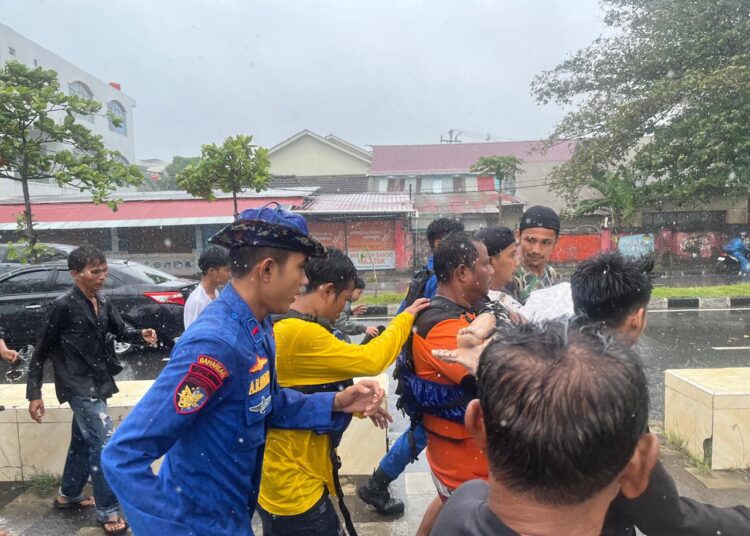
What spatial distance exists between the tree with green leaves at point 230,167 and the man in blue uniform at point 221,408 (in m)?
9.66

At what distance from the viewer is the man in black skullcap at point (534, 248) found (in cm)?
323

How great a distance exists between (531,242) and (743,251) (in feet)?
61.6

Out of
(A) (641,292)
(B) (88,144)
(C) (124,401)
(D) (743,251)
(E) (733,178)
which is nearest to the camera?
(A) (641,292)

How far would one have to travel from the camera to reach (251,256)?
1.71m

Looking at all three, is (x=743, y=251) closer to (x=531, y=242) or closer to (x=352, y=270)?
(x=531, y=242)

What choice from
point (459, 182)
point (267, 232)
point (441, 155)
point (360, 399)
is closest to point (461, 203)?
point (459, 182)

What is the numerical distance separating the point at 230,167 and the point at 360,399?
32.6 feet

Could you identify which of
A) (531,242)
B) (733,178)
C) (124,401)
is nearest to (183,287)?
(124,401)

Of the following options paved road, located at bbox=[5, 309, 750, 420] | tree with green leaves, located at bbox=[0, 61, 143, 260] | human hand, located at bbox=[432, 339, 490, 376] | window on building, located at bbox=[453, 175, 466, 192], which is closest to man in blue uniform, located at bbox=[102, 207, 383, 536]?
human hand, located at bbox=[432, 339, 490, 376]

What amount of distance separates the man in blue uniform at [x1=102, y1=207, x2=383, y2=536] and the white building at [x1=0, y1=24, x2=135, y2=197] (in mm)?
23450

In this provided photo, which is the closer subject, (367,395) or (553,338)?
(553,338)

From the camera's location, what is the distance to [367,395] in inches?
77.4

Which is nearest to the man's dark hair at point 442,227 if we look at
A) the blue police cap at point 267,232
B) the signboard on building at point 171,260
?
the blue police cap at point 267,232

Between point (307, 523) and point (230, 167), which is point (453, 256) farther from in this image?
point (230, 167)
